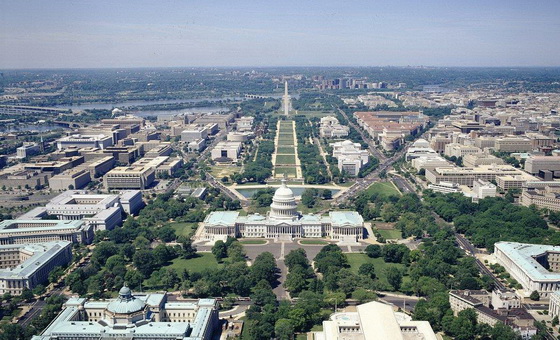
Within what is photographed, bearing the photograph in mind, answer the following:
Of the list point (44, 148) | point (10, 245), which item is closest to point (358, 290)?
point (10, 245)

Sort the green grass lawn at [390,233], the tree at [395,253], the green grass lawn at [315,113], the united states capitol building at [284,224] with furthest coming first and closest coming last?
the green grass lawn at [315,113] → the green grass lawn at [390,233] → the united states capitol building at [284,224] → the tree at [395,253]

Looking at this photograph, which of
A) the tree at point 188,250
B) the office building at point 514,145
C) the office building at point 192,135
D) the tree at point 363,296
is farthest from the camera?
the office building at point 192,135

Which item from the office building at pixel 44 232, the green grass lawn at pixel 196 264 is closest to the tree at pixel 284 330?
the green grass lawn at pixel 196 264

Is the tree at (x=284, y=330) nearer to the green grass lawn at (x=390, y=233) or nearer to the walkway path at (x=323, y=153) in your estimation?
the green grass lawn at (x=390, y=233)

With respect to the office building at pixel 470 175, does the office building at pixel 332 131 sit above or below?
above

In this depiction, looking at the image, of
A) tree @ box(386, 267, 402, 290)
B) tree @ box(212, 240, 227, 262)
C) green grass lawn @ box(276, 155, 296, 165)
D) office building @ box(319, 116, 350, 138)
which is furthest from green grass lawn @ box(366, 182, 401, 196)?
office building @ box(319, 116, 350, 138)

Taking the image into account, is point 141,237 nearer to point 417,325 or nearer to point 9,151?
point 417,325

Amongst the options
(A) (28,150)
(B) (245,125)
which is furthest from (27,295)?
(B) (245,125)
